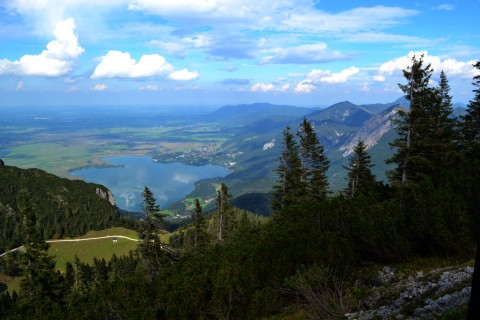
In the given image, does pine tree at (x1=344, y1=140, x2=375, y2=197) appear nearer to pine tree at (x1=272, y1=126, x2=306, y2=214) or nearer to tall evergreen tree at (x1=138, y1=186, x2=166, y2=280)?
pine tree at (x1=272, y1=126, x2=306, y2=214)

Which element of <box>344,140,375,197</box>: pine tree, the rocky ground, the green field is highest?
<box>344,140,375,197</box>: pine tree

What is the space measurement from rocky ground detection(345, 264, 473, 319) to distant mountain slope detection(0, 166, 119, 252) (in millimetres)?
127083

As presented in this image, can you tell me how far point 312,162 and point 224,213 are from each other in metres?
16.9

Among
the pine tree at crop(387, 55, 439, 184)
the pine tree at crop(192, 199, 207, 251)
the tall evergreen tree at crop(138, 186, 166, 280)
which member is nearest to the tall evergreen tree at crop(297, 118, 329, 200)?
the pine tree at crop(387, 55, 439, 184)

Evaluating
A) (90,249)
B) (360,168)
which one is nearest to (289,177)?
(360,168)

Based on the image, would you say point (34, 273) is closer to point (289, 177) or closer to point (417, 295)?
point (289, 177)

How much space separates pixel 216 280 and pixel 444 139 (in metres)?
24.3

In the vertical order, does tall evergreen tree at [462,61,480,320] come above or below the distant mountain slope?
above

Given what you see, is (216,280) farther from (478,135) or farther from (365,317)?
(478,135)

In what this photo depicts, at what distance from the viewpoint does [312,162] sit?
4122 cm

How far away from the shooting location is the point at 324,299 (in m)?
9.99

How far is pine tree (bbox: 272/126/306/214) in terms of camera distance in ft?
121

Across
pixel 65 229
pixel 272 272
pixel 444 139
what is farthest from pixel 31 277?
pixel 65 229

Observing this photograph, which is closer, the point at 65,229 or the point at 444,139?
the point at 444,139
